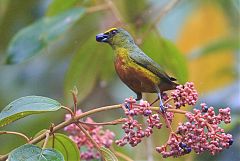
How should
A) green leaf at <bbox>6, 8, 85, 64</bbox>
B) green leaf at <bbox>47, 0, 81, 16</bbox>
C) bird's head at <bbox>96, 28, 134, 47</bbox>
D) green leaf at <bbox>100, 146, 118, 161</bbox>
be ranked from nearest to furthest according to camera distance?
green leaf at <bbox>100, 146, 118, 161</bbox> → bird's head at <bbox>96, 28, 134, 47</bbox> → green leaf at <bbox>6, 8, 85, 64</bbox> → green leaf at <bbox>47, 0, 81, 16</bbox>

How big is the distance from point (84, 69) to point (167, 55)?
31 cm

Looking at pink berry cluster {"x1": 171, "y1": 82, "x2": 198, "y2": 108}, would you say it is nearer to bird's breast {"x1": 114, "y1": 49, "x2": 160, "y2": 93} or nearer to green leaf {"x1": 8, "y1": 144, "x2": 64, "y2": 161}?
bird's breast {"x1": 114, "y1": 49, "x2": 160, "y2": 93}

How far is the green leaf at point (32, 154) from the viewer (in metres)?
1.36

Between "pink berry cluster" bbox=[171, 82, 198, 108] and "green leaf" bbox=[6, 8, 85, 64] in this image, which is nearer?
"pink berry cluster" bbox=[171, 82, 198, 108]

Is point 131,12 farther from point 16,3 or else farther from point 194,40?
point 194,40

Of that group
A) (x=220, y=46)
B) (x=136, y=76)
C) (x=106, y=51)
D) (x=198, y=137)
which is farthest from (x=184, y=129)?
(x=220, y=46)

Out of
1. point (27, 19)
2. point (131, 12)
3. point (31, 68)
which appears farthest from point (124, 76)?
point (31, 68)

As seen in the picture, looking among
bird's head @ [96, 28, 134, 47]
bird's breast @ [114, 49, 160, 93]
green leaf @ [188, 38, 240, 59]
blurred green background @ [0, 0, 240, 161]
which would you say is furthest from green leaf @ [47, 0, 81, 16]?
bird's breast @ [114, 49, 160, 93]

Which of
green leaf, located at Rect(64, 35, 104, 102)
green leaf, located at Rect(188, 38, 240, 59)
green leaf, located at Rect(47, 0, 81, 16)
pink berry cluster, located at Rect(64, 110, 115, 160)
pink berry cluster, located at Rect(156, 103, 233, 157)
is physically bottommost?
pink berry cluster, located at Rect(156, 103, 233, 157)

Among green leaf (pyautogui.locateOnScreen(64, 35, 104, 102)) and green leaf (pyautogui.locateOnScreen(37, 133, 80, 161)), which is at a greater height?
green leaf (pyautogui.locateOnScreen(64, 35, 104, 102))

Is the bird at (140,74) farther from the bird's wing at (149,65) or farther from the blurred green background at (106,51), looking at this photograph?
the blurred green background at (106,51)

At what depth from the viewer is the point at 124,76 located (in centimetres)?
151

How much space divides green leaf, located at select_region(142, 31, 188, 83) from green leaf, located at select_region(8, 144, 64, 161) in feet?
3.28

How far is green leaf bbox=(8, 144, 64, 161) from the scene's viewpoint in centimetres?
136
